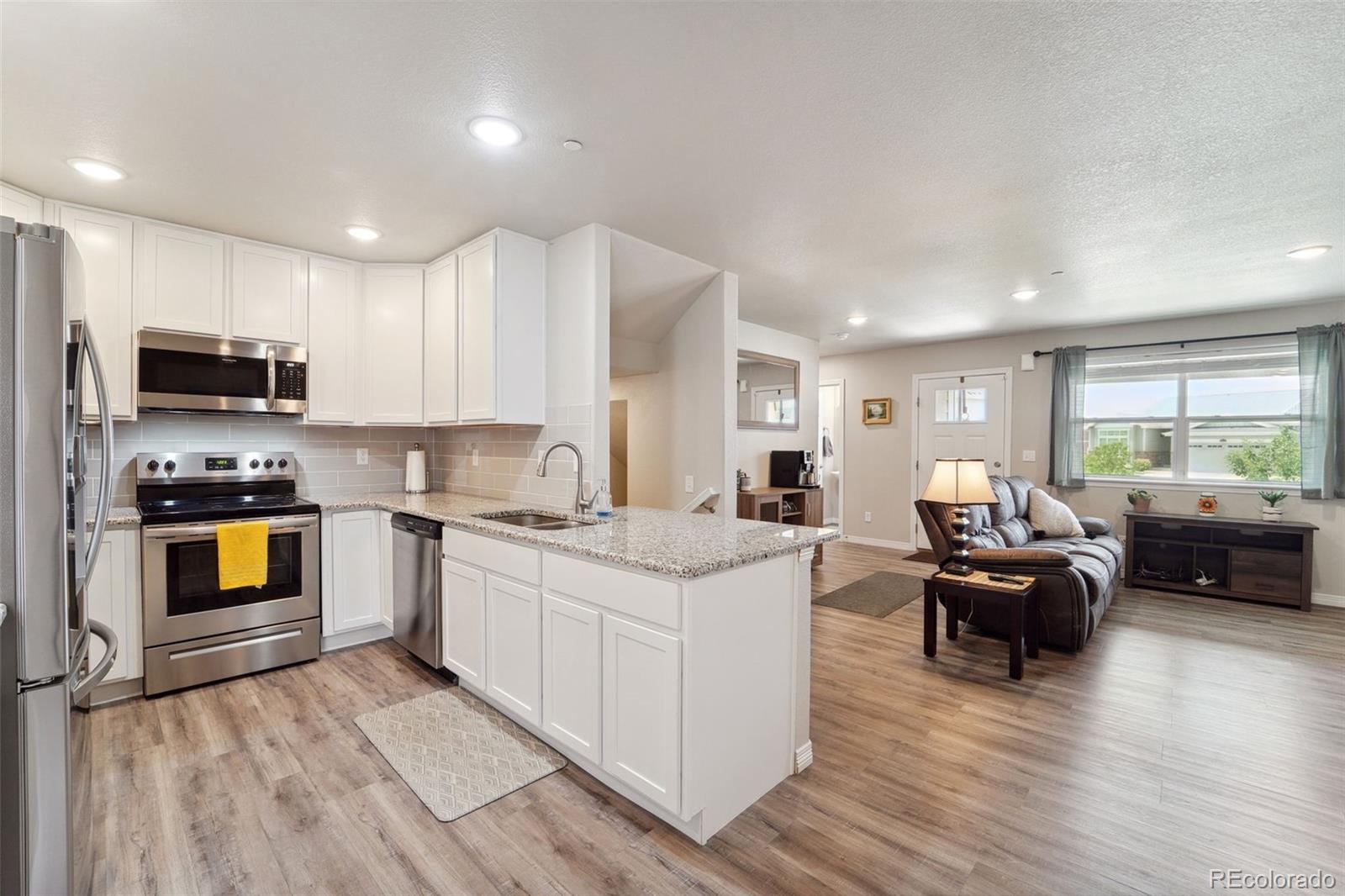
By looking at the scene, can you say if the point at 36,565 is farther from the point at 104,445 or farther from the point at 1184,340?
the point at 1184,340

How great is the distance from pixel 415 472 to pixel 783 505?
3148mm

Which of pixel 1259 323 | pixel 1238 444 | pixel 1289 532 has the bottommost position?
pixel 1289 532

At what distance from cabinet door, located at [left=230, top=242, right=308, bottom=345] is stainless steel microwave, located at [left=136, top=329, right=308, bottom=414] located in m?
0.09

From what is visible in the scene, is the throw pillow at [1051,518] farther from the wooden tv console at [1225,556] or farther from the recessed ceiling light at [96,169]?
the recessed ceiling light at [96,169]

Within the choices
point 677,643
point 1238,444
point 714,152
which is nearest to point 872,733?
point 677,643

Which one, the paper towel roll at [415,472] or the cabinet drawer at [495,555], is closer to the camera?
the cabinet drawer at [495,555]

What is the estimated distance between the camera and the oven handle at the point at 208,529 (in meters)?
2.80

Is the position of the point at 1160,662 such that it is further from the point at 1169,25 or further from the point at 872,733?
the point at 1169,25

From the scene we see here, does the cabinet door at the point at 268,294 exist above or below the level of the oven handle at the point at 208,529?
above

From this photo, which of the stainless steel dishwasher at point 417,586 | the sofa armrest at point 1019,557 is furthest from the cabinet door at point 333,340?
the sofa armrest at point 1019,557

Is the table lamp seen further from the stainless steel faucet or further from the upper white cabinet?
the upper white cabinet

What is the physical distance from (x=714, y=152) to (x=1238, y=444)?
18.6 feet

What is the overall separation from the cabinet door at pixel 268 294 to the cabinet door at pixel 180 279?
80 millimetres

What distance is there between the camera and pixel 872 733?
2.53 m
